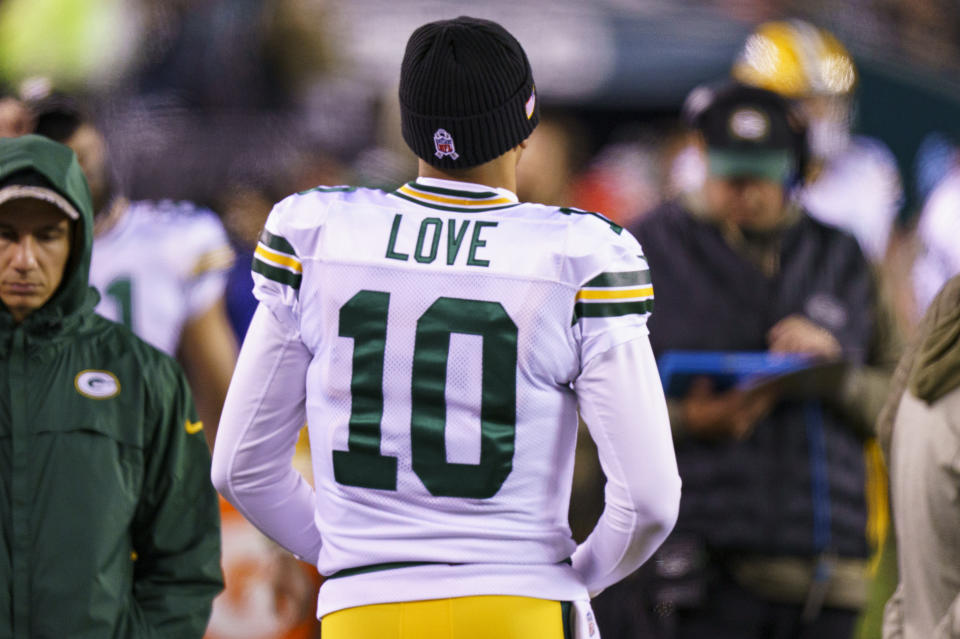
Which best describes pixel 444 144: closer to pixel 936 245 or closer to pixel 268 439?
pixel 268 439

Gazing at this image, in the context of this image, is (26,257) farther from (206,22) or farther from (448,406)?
(206,22)

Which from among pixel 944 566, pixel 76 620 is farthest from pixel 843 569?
pixel 76 620

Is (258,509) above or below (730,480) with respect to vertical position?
above

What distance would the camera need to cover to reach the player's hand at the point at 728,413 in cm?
425

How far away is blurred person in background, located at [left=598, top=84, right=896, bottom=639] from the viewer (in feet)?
13.8

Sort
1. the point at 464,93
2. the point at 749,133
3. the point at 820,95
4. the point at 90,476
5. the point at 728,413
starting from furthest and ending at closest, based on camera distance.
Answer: the point at 820,95 < the point at 749,133 < the point at 728,413 < the point at 90,476 < the point at 464,93

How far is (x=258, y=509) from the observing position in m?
2.82

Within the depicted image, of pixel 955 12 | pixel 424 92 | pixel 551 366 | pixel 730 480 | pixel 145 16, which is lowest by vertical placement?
A: pixel 955 12

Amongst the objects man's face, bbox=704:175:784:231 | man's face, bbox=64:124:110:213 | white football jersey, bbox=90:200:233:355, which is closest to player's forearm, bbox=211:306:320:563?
man's face, bbox=64:124:110:213

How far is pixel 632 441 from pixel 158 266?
2460 mm

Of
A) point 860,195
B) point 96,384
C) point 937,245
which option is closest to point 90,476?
point 96,384

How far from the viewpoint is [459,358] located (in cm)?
251

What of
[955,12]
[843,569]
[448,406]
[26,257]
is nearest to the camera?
[448,406]

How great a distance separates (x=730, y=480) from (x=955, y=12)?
9.96m
